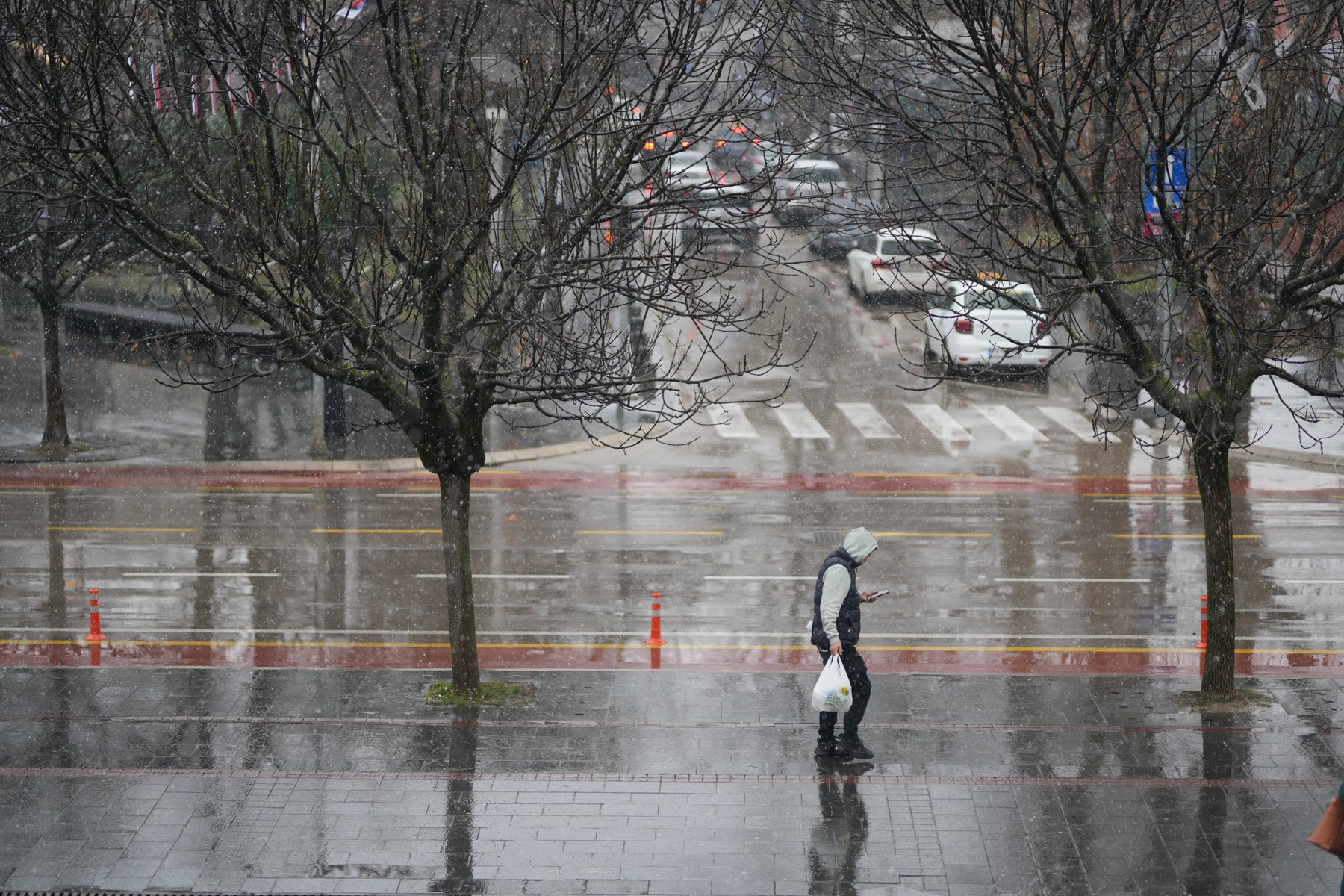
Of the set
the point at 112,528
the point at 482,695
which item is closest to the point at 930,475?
the point at 112,528

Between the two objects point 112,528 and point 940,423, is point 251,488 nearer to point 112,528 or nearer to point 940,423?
point 112,528

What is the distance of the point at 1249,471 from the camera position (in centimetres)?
2350

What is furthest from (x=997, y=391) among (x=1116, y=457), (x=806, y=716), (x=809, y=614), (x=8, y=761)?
(x=8, y=761)

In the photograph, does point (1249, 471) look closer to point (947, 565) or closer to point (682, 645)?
point (947, 565)

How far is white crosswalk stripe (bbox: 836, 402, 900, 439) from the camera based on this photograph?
1037 inches

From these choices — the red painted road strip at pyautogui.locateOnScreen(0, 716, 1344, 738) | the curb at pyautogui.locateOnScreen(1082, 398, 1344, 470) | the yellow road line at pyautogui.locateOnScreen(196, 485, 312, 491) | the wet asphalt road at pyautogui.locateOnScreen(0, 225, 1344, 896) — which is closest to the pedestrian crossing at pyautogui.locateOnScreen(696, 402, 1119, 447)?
the wet asphalt road at pyautogui.locateOnScreen(0, 225, 1344, 896)

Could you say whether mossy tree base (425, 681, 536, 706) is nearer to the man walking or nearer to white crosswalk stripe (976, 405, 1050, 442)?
the man walking

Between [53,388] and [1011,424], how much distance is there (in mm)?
17262

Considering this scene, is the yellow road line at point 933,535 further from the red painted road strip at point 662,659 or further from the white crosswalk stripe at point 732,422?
the white crosswalk stripe at point 732,422

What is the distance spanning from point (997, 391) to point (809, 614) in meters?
16.2

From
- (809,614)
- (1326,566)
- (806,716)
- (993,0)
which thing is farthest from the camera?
(1326,566)

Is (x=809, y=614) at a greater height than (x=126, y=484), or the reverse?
(x=126, y=484)

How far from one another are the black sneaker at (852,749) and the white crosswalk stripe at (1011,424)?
52.8 feet

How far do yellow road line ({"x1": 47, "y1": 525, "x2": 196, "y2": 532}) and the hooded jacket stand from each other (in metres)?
11.7
